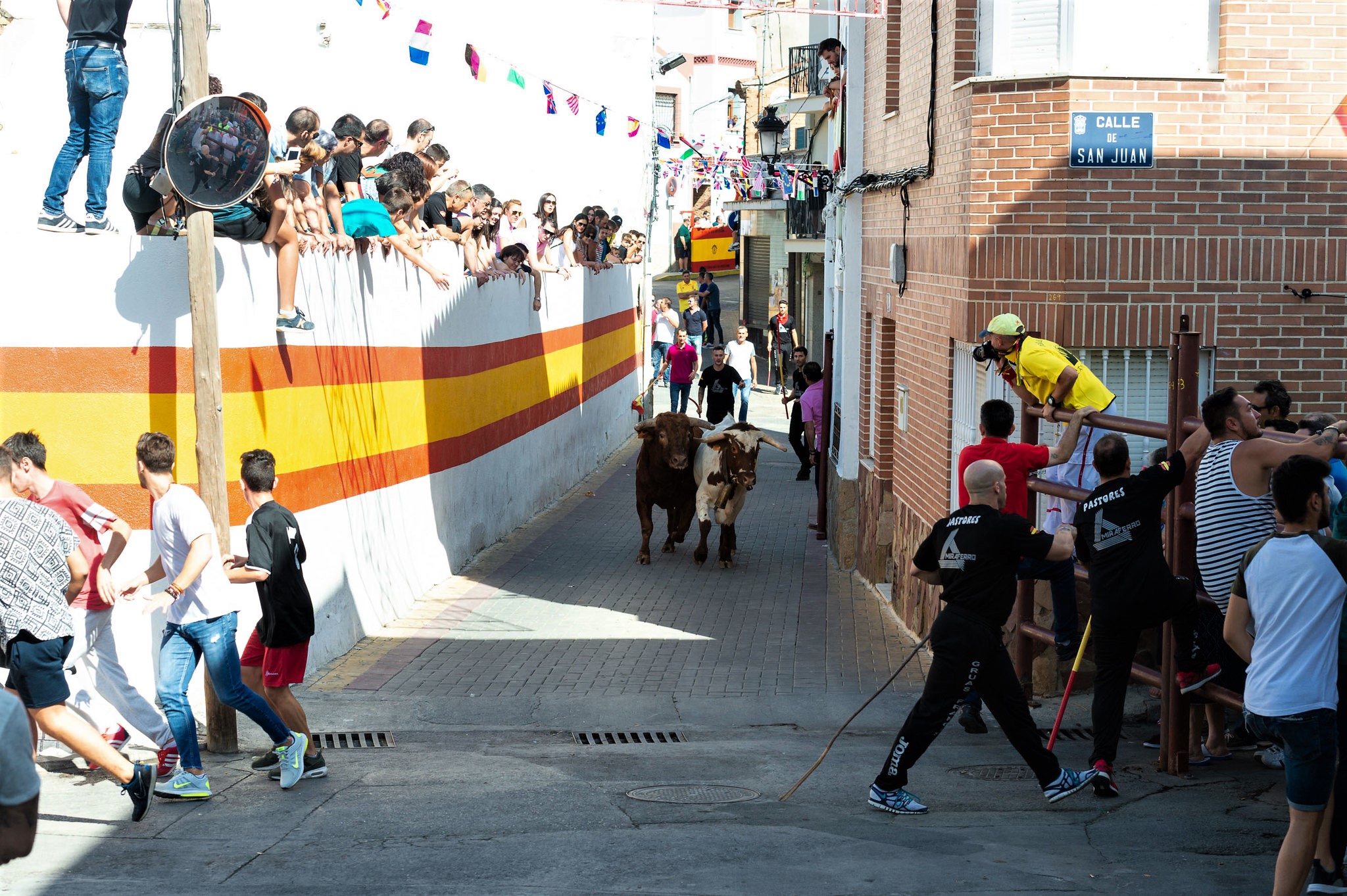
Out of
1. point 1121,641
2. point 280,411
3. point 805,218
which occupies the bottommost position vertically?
point 1121,641

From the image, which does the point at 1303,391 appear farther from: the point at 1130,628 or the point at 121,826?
the point at 121,826

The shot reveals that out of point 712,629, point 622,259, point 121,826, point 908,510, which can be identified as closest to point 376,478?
point 712,629

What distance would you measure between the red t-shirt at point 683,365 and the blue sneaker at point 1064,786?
18.4 meters

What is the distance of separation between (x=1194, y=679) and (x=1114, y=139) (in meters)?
3.64

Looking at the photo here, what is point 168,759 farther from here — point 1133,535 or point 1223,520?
point 1223,520

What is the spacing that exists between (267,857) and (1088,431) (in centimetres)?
512

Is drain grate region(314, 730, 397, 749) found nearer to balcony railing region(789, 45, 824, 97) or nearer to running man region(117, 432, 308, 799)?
running man region(117, 432, 308, 799)

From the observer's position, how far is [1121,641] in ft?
23.7

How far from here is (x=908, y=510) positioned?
41.9 feet

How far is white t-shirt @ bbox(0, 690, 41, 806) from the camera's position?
3371 mm

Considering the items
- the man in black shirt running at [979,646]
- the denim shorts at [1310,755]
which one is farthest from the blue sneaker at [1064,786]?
the denim shorts at [1310,755]

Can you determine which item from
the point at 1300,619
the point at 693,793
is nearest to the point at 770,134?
the point at 693,793

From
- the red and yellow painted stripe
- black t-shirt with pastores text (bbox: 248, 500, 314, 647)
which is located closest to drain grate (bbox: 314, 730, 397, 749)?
black t-shirt with pastores text (bbox: 248, 500, 314, 647)

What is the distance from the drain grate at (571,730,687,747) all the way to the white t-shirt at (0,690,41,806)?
17.6 ft
